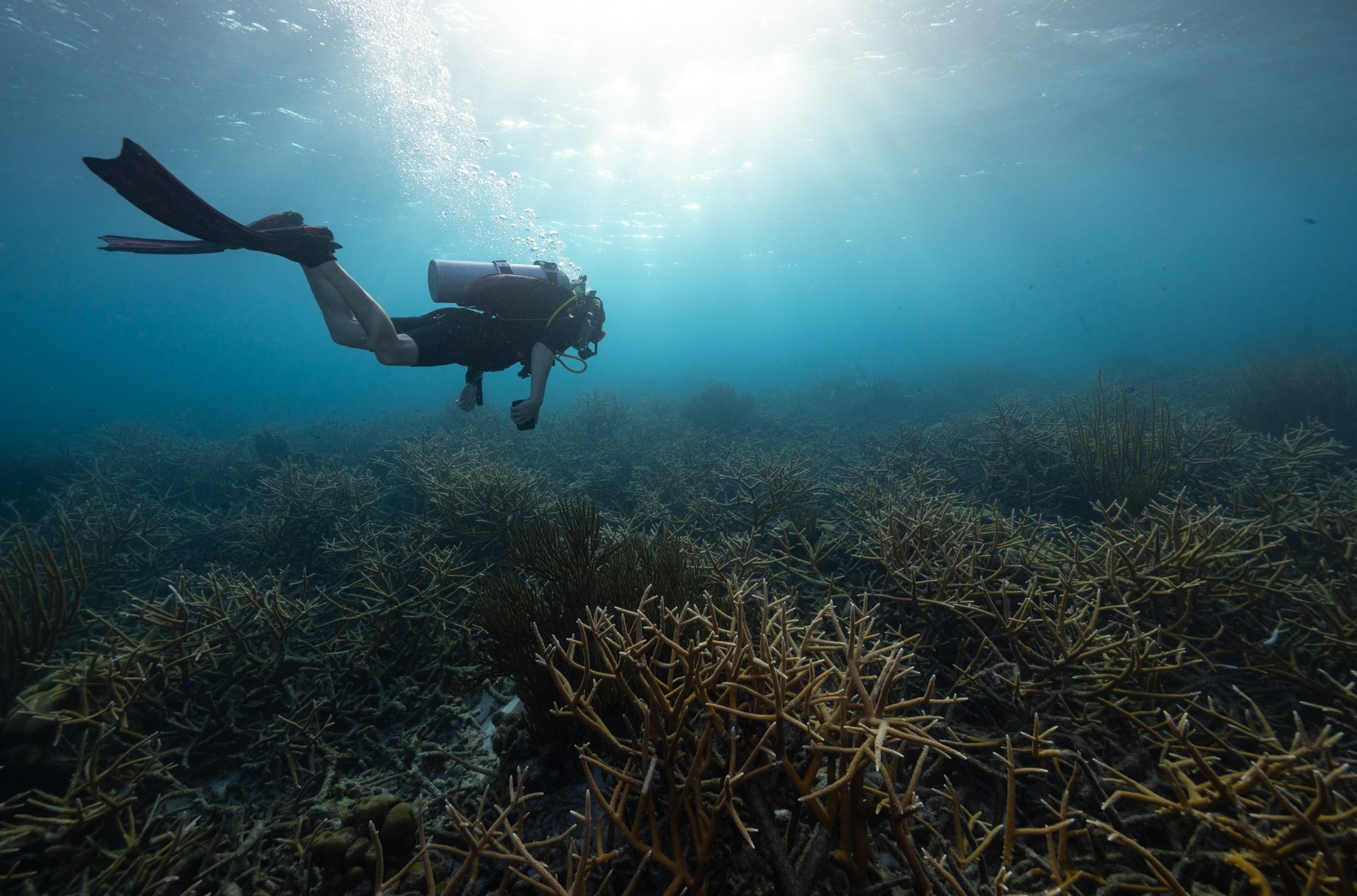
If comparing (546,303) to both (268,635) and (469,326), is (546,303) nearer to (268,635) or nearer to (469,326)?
(469,326)

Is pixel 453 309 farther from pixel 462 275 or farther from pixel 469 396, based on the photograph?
pixel 469 396

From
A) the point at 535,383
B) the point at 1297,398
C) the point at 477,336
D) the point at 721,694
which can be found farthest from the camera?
the point at 1297,398

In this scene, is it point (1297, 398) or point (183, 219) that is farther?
point (1297, 398)

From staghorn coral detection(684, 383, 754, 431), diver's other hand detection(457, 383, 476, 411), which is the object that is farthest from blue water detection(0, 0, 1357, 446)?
diver's other hand detection(457, 383, 476, 411)

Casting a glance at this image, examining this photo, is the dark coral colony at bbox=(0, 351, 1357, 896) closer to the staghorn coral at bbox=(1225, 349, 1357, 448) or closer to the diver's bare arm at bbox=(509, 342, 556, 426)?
the diver's bare arm at bbox=(509, 342, 556, 426)

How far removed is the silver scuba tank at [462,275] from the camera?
5.48 metres

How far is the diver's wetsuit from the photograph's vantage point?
531cm

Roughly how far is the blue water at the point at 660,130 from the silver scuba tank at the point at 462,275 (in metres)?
10.6

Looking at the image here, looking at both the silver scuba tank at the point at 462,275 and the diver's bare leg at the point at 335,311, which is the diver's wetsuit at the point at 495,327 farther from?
the diver's bare leg at the point at 335,311

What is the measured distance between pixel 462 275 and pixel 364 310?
52.2 inches

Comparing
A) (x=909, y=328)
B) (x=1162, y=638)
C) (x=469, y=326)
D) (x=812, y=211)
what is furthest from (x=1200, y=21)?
(x=909, y=328)

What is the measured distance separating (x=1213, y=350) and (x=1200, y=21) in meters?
24.1

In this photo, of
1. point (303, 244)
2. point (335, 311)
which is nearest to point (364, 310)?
point (335, 311)

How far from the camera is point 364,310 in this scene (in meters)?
4.57
